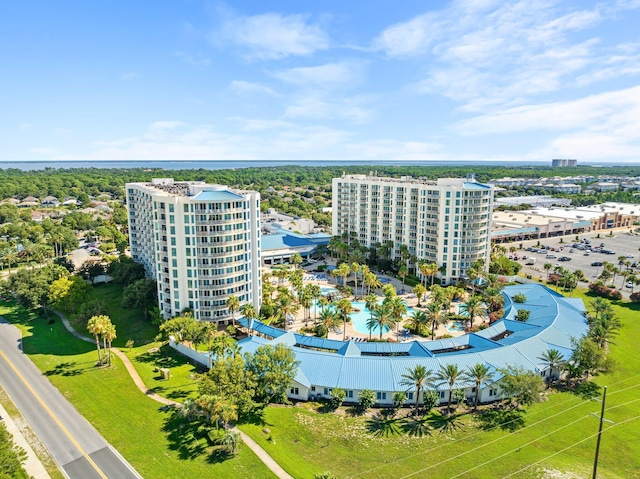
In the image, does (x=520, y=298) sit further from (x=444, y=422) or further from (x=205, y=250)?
(x=205, y=250)

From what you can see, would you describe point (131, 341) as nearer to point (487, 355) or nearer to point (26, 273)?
point (26, 273)

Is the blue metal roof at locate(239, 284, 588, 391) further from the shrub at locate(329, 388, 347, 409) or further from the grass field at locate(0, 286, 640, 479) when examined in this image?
the grass field at locate(0, 286, 640, 479)

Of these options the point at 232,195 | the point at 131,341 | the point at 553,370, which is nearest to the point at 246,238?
the point at 232,195

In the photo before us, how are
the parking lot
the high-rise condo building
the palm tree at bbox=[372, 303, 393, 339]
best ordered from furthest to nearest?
the parking lot < the high-rise condo building < the palm tree at bbox=[372, 303, 393, 339]

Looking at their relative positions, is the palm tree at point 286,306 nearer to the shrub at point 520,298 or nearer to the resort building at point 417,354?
the resort building at point 417,354

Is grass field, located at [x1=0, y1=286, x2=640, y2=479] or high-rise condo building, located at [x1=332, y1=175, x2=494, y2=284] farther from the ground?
high-rise condo building, located at [x1=332, y1=175, x2=494, y2=284]

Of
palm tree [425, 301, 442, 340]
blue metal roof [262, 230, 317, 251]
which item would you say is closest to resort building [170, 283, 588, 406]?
palm tree [425, 301, 442, 340]

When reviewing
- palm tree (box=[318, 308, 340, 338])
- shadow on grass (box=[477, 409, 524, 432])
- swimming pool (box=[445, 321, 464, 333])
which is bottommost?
shadow on grass (box=[477, 409, 524, 432])
